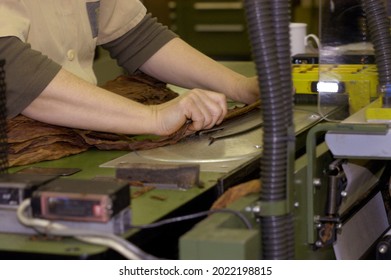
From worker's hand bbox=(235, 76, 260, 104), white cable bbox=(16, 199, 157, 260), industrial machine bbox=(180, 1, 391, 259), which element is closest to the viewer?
white cable bbox=(16, 199, 157, 260)

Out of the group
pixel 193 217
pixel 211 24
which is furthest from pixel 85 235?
pixel 211 24

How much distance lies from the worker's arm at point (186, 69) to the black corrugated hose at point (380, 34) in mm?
369

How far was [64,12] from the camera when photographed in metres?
1.77

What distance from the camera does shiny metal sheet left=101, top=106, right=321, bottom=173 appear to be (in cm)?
150

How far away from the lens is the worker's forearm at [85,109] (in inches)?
62.4

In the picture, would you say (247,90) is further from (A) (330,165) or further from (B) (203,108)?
(A) (330,165)

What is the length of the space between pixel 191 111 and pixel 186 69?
43cm

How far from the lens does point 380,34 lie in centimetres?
171

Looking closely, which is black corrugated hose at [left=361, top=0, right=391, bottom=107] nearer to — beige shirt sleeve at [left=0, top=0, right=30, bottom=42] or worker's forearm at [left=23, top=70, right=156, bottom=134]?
worker's forearm at [left=23, top=70, right=156, bottom=134]

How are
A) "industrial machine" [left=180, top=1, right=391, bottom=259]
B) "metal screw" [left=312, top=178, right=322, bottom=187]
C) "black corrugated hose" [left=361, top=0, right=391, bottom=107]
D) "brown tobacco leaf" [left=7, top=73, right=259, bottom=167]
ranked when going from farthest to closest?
"black corrugated hose" [left=361, top=0, right=391, bottom=107] < "brown tobacco leaf" [left=7, top=73, right=259, bottom=167] < "metal screw" [left=312, top=178, right=322, bottom=187] < "industrial machine" [left=180, top=1, right=391, bottom=259]

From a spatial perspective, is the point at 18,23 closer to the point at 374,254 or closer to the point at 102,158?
the point at 102,158

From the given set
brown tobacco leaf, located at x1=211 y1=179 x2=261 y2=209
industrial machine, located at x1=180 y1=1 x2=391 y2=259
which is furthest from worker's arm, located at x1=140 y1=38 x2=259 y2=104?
brown tobacco leaf, located at x1=211 y1=179 x2=261 y2=209

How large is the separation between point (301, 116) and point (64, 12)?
531 millimetres
